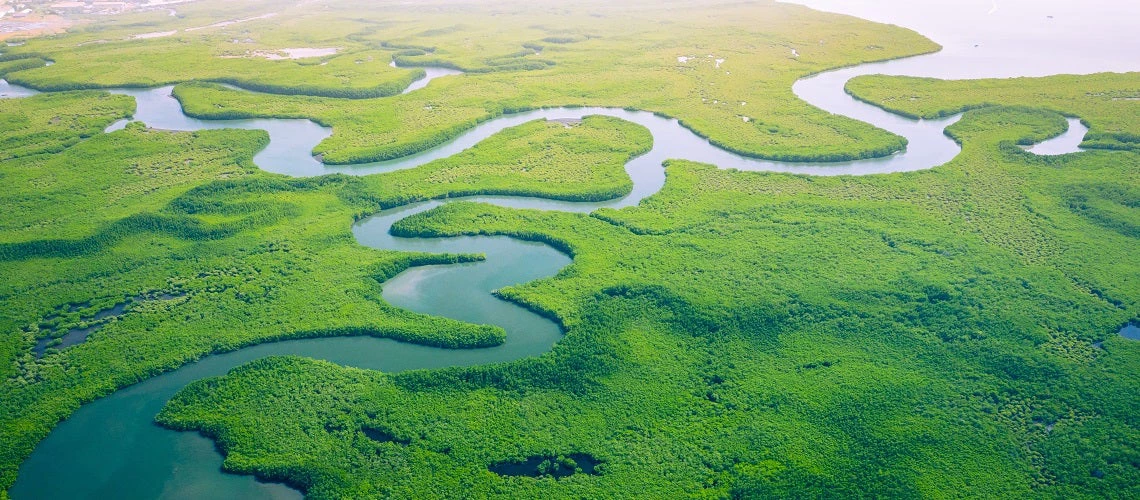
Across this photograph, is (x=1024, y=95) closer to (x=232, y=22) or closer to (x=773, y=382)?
(x=773, y=382)

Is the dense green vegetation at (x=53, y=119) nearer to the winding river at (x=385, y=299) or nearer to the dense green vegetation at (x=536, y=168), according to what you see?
the winding river at (x=385, y=299)

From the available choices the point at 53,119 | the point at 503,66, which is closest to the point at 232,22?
the point at 53,119

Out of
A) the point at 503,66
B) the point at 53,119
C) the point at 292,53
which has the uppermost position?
the point at 503,66

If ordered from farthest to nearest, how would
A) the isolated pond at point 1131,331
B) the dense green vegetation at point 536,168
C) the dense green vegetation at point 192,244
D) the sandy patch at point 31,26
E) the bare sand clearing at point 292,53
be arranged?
the sandy patch at point 31,26, the bare sand clearing at point 292,53, the dense green vegetation at point 536,168, the isolated pond at point 1131,331, the dense green vegetation at point 192,244

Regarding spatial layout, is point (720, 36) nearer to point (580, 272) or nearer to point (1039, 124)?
point (1039, 124)

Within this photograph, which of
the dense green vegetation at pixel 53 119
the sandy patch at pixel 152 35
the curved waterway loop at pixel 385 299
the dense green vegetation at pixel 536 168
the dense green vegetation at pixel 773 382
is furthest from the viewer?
the sandy patch at pixel 152 35

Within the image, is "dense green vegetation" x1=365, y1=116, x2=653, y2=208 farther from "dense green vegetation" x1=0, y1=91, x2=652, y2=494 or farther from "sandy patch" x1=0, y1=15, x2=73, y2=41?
"sandy patch" x1=0, y1=15, x2=73, y2=41

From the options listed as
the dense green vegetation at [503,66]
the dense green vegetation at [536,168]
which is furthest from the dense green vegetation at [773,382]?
the dense green vegetation at [503,66]
